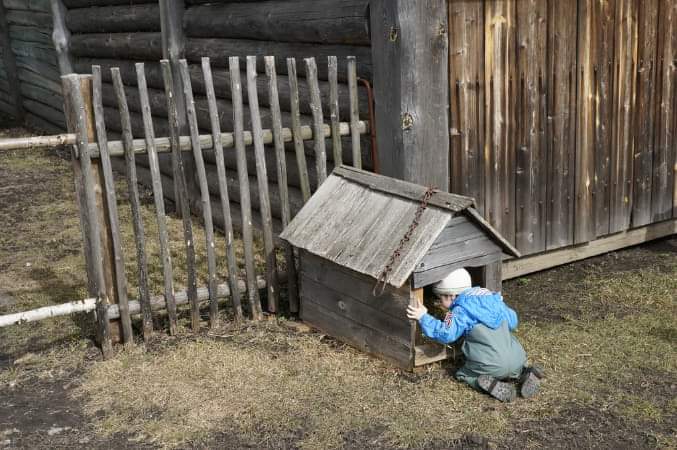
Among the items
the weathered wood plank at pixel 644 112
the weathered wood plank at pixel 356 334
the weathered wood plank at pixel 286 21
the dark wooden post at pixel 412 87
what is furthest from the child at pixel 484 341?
the weathered wood plank at pixel 644 112

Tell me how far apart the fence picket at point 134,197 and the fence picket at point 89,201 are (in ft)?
0.79

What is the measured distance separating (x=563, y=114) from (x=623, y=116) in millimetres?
713

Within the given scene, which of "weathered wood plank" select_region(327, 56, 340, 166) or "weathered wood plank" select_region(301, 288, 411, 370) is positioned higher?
"weathered wood plank" select_region(327, 56, 340, 166)

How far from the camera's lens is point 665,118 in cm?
720

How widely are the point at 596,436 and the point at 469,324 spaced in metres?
0.92

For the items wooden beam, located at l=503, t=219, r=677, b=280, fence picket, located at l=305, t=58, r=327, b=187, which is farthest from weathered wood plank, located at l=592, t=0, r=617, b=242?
fence picket, located at l=305, t=58, r=327, b=187

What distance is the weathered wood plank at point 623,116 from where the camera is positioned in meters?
6.69

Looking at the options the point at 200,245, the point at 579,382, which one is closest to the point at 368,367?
the point at 579,382

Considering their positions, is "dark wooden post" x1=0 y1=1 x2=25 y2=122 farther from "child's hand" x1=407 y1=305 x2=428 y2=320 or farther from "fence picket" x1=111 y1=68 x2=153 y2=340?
"child's hand" x1=407 y1=305 x2=428 y2=320

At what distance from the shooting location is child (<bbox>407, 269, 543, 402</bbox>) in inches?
185

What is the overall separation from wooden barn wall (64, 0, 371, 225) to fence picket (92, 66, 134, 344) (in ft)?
6.19

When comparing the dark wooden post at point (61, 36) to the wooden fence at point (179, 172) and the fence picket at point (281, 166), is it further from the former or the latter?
the fence picket at point (281, 166)

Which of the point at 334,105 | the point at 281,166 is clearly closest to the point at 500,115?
the point at 334,105

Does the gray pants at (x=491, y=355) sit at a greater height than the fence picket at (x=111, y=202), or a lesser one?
lesser
